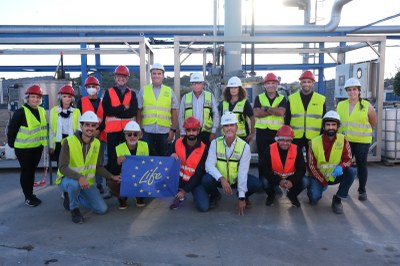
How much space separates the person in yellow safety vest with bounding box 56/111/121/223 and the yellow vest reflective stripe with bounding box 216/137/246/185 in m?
1.38

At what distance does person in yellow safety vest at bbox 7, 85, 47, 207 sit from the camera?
5.18 metres

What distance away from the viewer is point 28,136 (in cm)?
520

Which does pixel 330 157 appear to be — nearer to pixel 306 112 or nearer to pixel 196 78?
pixel 306 112

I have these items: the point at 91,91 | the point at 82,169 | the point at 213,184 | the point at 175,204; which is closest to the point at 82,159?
the point at 82,169

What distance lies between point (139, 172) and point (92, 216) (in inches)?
32.2

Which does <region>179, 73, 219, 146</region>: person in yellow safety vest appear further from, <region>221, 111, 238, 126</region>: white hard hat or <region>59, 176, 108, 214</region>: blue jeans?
<region>59, 176, 108, 214</region>: blue jeans

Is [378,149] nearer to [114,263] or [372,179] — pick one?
[372,179]

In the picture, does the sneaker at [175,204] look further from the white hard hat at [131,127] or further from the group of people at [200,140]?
the white hard hat at [131,127]

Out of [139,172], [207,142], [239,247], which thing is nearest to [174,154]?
[139,172]

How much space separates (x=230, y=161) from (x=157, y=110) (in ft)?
4.90

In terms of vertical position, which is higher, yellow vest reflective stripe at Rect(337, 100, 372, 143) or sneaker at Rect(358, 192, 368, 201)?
yellow vest reflective stripe at Rect(337, 100, 372, 143)

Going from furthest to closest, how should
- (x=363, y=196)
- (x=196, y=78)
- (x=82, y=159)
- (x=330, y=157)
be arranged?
(x=196, y=78) < (x=363, y=196) < (x=330, y=157) < (x=82, y=159)

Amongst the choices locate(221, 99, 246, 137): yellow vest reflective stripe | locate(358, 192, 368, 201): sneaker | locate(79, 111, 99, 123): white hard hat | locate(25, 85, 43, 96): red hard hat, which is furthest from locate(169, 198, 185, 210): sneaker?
locate(358, 192, 368, 201): sneaker

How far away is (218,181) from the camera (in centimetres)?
500
